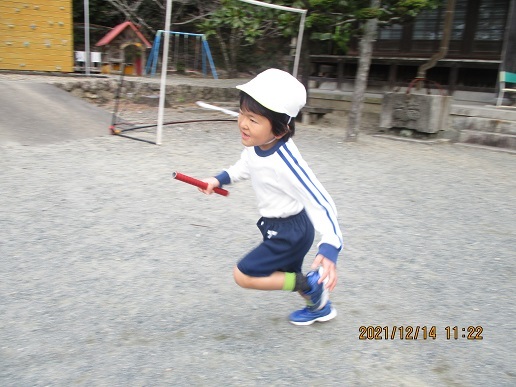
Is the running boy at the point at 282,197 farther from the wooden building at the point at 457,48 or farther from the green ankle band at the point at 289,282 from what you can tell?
the wooden building at the point at 457,48

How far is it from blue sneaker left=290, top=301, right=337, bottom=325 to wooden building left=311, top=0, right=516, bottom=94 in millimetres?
9592

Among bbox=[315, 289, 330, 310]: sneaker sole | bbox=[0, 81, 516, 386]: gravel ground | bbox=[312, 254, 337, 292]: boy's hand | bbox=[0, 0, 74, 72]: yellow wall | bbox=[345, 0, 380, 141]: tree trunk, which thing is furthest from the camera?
bbox=[0, 0, 74, 72]: yellow wall

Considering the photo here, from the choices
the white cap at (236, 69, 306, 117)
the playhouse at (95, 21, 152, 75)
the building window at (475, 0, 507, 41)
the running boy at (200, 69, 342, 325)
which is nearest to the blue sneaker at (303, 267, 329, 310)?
the running boy at (200, 69, 342, 325)

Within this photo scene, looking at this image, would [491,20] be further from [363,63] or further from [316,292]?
[316,292]

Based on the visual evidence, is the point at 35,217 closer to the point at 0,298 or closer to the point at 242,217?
the point at 0,298

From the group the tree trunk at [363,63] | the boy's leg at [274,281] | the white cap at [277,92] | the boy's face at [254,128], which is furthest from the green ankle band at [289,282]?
the tree trunk at [363,63]

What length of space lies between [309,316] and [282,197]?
73 centimetres

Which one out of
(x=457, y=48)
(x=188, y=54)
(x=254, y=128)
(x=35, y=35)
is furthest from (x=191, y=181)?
(x=188, y=54)

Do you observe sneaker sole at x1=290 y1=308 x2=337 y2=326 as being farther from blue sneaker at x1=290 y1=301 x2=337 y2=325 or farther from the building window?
the building window

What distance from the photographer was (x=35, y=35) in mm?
10203

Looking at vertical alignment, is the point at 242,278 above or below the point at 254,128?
below

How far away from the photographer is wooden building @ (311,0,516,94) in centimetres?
1016

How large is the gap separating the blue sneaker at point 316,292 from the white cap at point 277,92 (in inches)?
32.0

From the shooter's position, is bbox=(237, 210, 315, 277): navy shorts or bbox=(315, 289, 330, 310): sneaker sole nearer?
bbox=(237, 210, 315, 277): navy shorts
